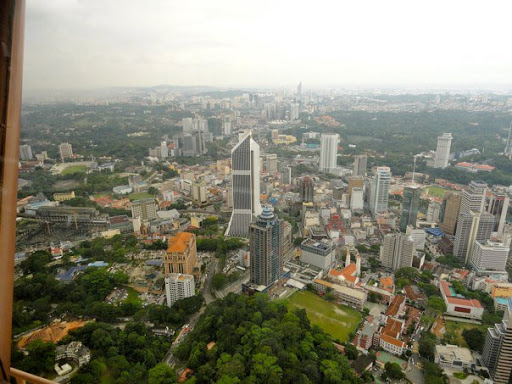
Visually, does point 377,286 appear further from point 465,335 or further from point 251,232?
point 251,232

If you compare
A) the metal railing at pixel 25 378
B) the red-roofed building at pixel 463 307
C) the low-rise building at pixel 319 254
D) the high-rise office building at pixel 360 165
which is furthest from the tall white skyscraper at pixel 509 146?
the metal railing at pixel 25 378

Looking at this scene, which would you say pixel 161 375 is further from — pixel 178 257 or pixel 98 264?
pixel 98 264

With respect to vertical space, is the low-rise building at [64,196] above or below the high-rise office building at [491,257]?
above

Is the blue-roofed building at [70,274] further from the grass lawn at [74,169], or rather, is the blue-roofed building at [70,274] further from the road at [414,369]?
the road at [414,369]

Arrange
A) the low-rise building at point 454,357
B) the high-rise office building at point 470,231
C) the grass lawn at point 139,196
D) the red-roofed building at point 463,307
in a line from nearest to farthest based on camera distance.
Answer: the low-rise building at point 454,357
the red-roofed building at point 463,307
the high-rise office building at point 470,231
the grass lawn at point 139,196

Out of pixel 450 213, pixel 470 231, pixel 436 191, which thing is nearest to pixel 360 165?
pixel 436 191
